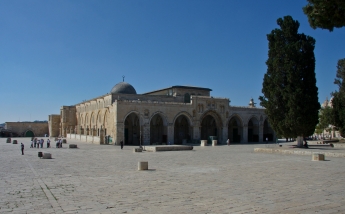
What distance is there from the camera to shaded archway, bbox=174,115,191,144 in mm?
42062

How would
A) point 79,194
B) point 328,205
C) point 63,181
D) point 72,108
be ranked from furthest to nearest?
point 72,108 < point 63,181 < point 79,194 < point 328,205

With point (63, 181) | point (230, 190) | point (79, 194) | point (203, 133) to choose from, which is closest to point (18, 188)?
point (63, 181)

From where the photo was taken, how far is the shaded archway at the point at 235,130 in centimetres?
4408

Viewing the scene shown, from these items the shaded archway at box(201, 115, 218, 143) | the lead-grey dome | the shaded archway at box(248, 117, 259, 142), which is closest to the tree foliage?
the shaded archway at box(248, 117, 259, 142)

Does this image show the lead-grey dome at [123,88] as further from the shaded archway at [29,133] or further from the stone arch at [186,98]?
the shaded archway at [29,133]

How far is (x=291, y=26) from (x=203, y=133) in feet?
71.9

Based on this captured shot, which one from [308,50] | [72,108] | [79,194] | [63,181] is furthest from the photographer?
[72,108]

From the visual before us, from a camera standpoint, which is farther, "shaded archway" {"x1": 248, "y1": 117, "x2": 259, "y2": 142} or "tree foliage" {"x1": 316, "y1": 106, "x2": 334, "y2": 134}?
"shaded archway" {"x1": 248, "y1": 117, "x2": 259, "y2": 142}

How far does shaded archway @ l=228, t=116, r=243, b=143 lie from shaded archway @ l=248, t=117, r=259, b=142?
2.11 m

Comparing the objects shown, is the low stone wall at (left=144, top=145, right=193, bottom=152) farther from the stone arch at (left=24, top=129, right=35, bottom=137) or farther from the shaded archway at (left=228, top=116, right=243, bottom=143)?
the stone arch at (left=24, top=129, right=35, bottom=137)

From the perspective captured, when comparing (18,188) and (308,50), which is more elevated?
(308,50)

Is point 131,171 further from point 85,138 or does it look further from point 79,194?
point 85,138

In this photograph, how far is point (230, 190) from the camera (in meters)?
9.26

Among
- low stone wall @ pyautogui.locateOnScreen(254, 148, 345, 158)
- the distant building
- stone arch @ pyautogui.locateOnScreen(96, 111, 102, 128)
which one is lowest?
low stone wall @ pyautogui.locateOnScreen(254, 148, 345, 158)
